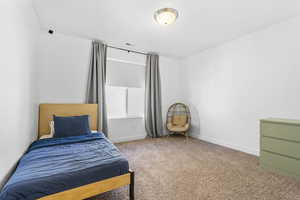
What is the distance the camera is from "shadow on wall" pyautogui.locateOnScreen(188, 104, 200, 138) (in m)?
3.92

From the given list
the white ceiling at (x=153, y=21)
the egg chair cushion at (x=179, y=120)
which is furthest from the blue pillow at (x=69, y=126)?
the egg chair cushion at (x=179, y=120)

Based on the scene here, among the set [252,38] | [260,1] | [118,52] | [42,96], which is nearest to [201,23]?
[260,1]

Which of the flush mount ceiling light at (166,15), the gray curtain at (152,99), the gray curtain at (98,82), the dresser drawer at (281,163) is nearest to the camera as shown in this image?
the dresser drawer at (281,163)

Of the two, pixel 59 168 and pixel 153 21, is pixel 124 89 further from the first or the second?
pixel 59 168

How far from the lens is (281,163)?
199cm

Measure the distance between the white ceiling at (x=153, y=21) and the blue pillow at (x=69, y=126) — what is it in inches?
68.9

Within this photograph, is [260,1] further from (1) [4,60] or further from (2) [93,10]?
(1) [4,60]

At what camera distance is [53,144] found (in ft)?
6.23

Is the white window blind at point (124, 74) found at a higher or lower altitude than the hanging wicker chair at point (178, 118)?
higher

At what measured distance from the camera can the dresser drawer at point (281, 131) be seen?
1.88 metres

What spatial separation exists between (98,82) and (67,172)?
2185 millimetres

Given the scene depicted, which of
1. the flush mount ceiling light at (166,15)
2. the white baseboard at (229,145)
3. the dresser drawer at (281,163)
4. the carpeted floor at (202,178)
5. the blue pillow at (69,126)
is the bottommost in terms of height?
the carpeted floor at (202,178)

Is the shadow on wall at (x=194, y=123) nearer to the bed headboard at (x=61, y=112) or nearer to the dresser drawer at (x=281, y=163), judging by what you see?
the dresser drawer at (x=281, y=163)

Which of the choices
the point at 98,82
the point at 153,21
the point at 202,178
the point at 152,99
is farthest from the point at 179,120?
the point at 153,21
